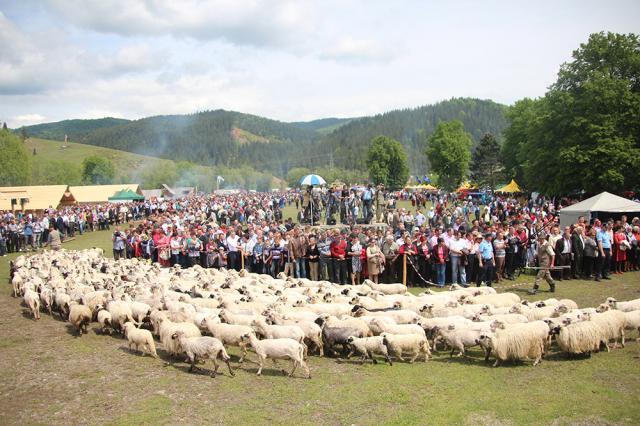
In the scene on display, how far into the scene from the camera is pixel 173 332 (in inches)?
430

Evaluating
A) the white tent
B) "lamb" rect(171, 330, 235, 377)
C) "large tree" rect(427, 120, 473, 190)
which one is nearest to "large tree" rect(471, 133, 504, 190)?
"large tree" rect(427, 120, 473, 190)

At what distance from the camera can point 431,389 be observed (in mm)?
8992

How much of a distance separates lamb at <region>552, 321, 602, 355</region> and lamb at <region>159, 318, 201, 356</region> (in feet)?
26.4

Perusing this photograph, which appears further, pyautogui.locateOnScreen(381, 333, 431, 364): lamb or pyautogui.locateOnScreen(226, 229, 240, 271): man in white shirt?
pyautogui.locateOnScreen(226, 229, 240, 271): man in white shirt

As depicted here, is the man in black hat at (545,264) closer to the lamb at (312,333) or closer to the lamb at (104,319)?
the lamb at (312,333)

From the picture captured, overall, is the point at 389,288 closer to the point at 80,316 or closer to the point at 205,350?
the point at 205,350

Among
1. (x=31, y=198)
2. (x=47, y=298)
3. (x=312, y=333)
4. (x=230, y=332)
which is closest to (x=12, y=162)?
(x=31, y=198)

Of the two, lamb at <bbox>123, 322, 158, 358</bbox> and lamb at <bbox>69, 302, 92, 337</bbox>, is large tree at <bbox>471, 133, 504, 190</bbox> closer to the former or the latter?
lamb at <bbox>69, 302, 92, 337</bbox>

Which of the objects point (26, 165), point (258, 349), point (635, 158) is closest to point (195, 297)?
point (258, 349)

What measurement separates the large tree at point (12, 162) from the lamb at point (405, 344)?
102821 mm

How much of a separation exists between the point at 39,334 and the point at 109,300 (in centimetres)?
202

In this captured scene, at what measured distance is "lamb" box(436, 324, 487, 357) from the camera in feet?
35.0

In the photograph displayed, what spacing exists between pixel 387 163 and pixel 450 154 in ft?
83.6

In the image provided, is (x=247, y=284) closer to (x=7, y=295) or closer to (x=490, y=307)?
(x=490, y=307)
